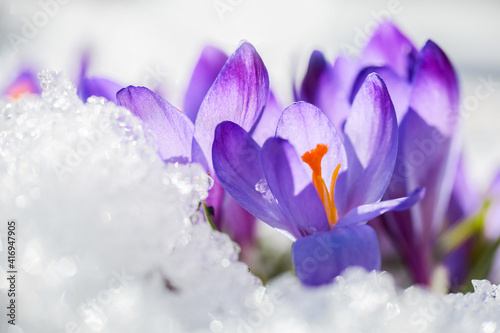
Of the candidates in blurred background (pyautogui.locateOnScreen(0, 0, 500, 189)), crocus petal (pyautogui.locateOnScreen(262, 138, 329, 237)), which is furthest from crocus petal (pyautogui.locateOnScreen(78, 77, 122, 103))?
blurred background (pyautogui.locateOnScreen(0, 0, 500, 189))

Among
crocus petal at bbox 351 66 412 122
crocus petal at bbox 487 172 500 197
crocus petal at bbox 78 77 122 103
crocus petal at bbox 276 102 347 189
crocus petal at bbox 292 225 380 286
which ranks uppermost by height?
crocus petal at bbox 351 66 412 122

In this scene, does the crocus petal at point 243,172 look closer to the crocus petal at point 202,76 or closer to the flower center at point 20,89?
the crocus petal at point 202,76

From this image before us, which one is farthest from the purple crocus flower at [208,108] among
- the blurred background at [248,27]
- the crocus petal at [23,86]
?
the blurred background at [248,27]

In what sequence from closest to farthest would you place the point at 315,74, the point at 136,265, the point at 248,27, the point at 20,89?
the point at 136,265
the point at 315,74
the point at 20,89
the point at 248,27

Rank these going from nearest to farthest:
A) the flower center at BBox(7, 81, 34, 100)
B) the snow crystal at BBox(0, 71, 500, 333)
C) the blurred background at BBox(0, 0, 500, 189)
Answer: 1. the snow crystal at BBox(0, 71, 500, 333)
2. the flower center at BBox(7, 81, 34, 100)
3. the blurred background at BBox(0, 0, 500, 189)

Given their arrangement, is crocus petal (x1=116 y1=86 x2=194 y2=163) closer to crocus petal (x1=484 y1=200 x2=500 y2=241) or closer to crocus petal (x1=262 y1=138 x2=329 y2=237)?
crocus petal (x1=262 y1=138 x2=329 y2=237)

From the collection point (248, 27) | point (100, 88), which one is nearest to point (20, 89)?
point (100, 88)

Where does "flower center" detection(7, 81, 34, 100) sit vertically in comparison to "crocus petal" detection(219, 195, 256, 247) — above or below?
above

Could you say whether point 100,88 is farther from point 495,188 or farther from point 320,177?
point 495,188
